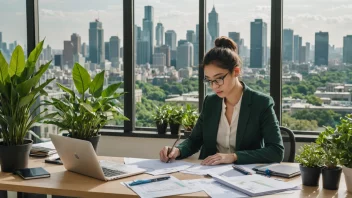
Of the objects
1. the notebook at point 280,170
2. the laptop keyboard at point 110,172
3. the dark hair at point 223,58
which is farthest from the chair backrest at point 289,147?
the laptop keyboard at point 110,172

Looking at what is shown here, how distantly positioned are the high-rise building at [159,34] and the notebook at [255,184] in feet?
7.78

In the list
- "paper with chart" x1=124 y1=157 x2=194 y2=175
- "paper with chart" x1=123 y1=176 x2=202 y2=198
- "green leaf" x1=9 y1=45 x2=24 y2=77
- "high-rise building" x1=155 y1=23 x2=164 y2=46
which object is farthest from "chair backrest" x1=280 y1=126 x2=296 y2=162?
"high-rise building" x1=155 y1=23 x2=164 y2=46

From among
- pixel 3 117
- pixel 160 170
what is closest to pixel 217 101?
pixel 160 170

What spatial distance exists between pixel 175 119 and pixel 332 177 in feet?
7.23

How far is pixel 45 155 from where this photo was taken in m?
2.70

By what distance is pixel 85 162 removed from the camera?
85.7 inches

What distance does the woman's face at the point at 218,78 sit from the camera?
105 inches

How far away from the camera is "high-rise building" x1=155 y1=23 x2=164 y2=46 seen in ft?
14.1

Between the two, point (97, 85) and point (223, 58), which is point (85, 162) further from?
point (223, 58)

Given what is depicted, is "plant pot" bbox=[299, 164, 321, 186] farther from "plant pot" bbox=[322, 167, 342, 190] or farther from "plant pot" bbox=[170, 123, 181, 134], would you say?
"plant pot" bbox=[170, 123, 181, 134]

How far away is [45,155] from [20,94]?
485 millimetres

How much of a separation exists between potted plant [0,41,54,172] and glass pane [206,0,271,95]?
6.75 ft

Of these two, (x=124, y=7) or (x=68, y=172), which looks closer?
(x=68, y=172)

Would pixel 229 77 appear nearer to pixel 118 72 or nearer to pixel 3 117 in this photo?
pixel 3 117
